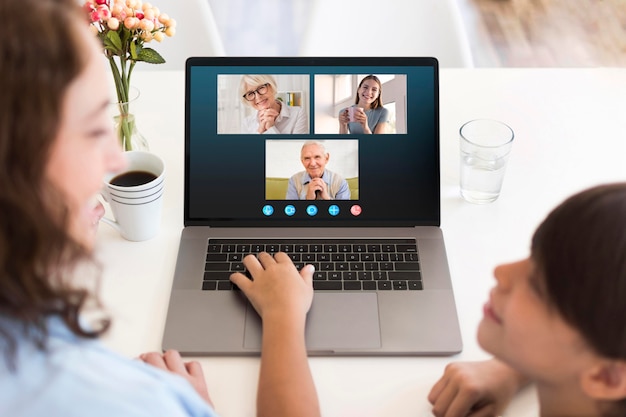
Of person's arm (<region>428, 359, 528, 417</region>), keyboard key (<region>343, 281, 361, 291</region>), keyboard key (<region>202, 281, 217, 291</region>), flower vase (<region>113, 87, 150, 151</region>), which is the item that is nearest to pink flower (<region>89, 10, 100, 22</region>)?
flower vase (<region>113, 87, 150, 151</region>)

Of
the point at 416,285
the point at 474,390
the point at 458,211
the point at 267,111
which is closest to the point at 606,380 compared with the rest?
the point at 474,390

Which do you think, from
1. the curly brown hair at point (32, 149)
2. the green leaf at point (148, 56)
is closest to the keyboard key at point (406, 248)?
the green leaf at point (148, 56)

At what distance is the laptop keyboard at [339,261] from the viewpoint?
110 centimetres

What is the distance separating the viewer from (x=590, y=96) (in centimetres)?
150

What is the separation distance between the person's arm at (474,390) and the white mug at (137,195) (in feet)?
1.71

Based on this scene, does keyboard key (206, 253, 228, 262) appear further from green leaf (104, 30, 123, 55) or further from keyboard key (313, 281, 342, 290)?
green leaf (104, 30, 123, 55)

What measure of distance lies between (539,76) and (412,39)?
0.34 m

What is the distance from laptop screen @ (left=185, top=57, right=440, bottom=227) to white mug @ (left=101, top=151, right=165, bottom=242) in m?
0.06

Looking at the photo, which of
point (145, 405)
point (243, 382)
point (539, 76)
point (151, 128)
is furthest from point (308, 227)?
point (539, 76)

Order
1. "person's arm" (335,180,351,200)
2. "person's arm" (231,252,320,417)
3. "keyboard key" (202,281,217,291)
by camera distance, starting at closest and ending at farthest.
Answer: "person's arm" (231,252,320,417)
"keyboard key" (202,281,217,291)
"person's arm" (335,180,351,200)

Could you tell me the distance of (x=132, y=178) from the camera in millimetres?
1169

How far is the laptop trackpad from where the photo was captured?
101 centimetres

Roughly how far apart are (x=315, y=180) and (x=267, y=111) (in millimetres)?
135

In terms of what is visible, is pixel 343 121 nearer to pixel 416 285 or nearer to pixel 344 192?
pixel 344 192
